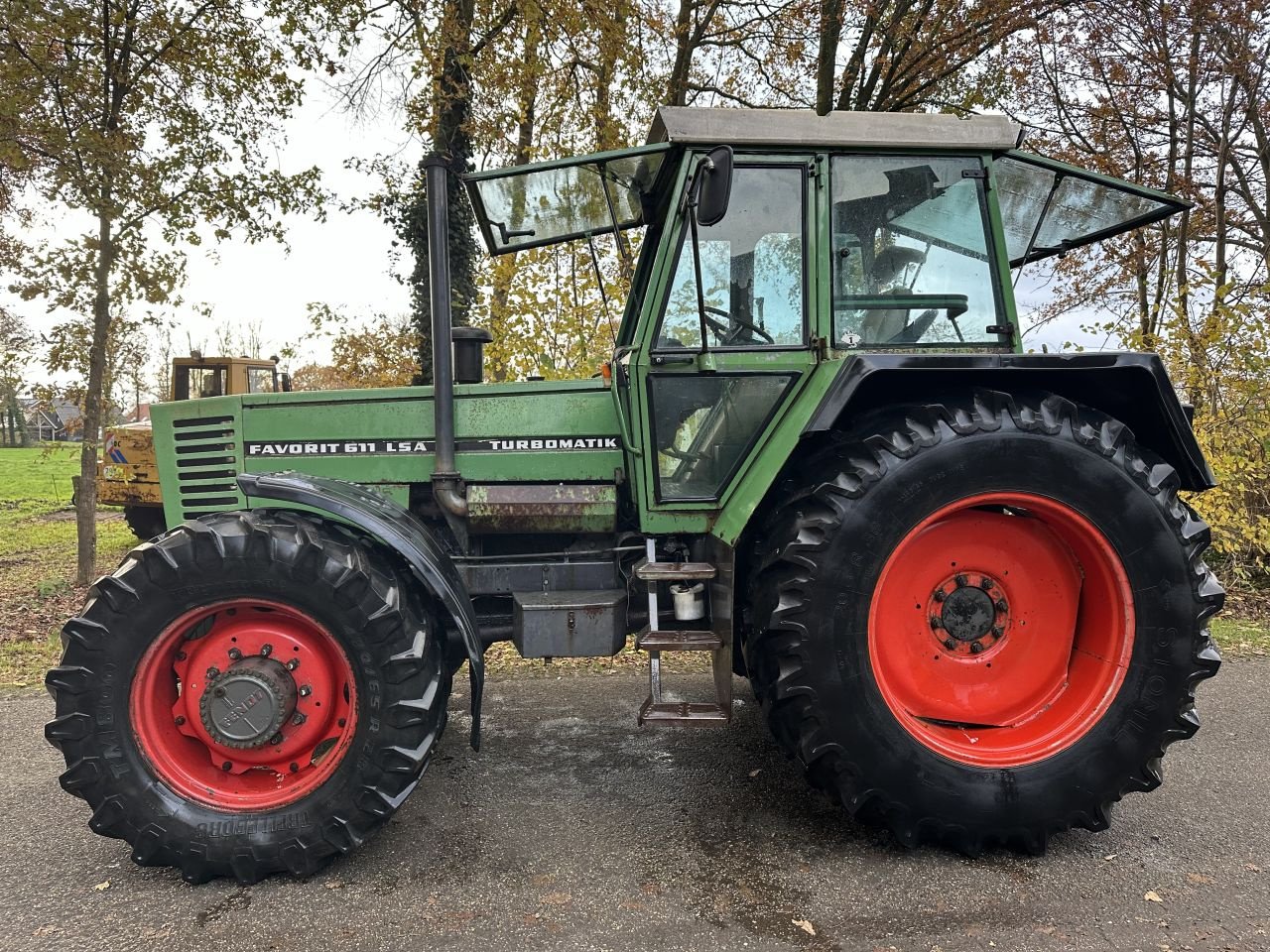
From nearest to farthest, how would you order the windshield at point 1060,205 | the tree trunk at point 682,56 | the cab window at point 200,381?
the windshield at point 1060,205, the tree trunk at point 682,56, the cab window at point 200,381

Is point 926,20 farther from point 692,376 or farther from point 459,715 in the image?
point 459,715

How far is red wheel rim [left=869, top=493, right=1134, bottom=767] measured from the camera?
2740mm

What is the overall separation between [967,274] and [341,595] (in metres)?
2.47

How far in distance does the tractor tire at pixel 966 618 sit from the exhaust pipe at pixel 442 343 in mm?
1226

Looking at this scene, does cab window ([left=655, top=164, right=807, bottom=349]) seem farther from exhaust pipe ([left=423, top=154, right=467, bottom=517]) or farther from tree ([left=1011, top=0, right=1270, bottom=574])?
tree ([left=1011, top=0, right=1270, bottom=574])

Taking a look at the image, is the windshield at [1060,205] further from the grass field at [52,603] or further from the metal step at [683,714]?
→ the grass field at [52,603]

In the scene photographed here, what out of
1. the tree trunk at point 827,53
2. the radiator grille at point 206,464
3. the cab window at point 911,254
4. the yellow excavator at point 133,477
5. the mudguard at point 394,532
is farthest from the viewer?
the yellow excavator at point 133,477

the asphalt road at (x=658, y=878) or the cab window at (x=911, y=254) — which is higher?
the cab window at (x=911, y=254)

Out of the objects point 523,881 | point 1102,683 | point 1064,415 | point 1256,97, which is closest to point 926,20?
point 1256,97

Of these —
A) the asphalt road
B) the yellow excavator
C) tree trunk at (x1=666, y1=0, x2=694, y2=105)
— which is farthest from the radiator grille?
tree trunk at (x1=666, y1=0, x2=694, y2=105)

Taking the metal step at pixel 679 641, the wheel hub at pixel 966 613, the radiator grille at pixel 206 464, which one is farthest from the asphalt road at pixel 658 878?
the radiator grille at pixel 206 464

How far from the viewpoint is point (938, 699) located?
2.79 meters

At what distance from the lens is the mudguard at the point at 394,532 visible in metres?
2.58

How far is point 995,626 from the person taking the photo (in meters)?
2.81
